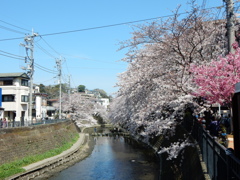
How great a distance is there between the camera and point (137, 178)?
19969 millimetres

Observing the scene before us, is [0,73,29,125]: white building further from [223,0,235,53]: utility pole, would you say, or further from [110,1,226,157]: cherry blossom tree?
[223,0,235,53]: utility pole

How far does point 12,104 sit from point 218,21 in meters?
37.1

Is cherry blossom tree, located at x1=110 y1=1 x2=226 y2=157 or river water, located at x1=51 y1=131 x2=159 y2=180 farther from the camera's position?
river water, located at x1=51 y1=131 x2=159 y2=180

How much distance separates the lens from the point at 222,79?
9.38 meters

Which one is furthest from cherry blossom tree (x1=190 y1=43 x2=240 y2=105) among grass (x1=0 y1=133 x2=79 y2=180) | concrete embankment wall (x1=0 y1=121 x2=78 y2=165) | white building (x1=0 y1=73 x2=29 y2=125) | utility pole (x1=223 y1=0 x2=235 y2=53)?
white building (x1=0 y1=73 x2=29 y2=125)

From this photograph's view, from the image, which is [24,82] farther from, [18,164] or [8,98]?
[18,164]

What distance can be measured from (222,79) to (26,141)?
19.3m

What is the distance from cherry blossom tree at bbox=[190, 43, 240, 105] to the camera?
9.11m

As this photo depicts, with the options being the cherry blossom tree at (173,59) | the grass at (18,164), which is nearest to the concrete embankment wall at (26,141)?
the grass at (18,164)

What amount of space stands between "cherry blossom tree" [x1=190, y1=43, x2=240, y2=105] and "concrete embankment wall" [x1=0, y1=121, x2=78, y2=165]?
51.5ft

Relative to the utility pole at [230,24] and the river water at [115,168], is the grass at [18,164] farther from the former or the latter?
the utility pole at [230,24]

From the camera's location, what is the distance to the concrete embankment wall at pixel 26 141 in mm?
19892

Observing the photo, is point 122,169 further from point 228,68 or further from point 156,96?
point 228,68

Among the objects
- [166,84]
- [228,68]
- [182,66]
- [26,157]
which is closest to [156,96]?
[166,84]
